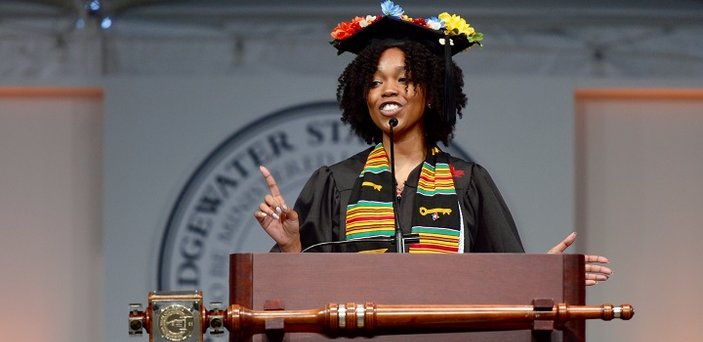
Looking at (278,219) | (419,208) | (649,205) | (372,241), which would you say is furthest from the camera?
(649,205)

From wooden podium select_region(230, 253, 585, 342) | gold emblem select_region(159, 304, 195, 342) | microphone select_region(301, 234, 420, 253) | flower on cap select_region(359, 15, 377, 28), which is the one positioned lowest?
gold emblem select_region(159, 304, 195, 342)

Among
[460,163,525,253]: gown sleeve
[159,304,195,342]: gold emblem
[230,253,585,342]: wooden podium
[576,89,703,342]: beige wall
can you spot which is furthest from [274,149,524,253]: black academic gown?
[576,89,703,342]: beige wall

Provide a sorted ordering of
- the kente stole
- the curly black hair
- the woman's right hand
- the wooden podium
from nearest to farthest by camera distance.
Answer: the wooden podium < the woman's right hand < the kente stole < the curly black hair

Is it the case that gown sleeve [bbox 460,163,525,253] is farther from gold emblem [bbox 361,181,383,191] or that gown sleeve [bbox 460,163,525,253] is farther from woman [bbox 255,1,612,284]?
gold emblem [bbox 361,181,383,191]

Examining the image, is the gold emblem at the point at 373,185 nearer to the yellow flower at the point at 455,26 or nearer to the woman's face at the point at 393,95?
the woman's face at the point at 393,95

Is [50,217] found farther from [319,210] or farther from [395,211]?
[395,211]

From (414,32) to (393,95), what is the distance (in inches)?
7.6

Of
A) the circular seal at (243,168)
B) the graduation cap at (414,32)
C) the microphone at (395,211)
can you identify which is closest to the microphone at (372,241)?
the microphone at (395,211)

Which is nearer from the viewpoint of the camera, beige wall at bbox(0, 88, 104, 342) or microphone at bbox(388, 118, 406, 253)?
microphone at bbox(388, 118, 406, 253)

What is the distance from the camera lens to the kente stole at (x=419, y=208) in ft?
12.2

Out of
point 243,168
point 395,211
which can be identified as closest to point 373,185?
point 395,211

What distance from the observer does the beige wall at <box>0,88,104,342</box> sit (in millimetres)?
6582

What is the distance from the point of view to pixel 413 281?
9.66ft

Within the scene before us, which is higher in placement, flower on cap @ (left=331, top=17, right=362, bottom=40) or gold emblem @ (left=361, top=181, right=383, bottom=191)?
flower on cap @ (left=331, top=17, right=362, bottom=40)
